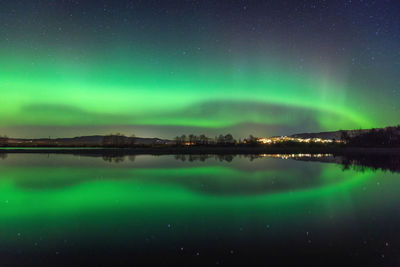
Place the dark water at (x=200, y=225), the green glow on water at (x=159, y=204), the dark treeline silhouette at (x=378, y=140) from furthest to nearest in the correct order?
the dark treeline silhouette at (x=378, y=140) < the green glow on water at (x=159, y=204) < the dark water at (x=200, y=225)

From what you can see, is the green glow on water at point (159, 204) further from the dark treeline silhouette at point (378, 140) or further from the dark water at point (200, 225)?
the dark treeline silhouette at point (378, 140)

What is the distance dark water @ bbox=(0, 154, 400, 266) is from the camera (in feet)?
25.2

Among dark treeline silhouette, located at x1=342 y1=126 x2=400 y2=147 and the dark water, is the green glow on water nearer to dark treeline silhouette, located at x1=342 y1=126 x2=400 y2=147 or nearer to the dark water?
the dark water

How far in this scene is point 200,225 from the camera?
10477 millimetres

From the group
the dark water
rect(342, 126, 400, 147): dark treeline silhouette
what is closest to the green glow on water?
the dark water

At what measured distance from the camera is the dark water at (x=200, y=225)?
25.2 feet

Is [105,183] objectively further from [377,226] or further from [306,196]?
[377,226]

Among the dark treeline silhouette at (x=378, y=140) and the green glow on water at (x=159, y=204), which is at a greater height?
the dark treeline silhouette at (x=378, y=140)

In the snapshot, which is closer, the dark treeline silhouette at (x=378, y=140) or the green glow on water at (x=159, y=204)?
the green glow on water at (x=159, y=204)

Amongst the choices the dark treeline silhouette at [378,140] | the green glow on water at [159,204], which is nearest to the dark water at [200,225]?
the green glow on water at [159,204]

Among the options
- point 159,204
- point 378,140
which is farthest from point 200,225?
point 378,140

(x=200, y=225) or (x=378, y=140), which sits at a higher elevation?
(x=378, y=140)

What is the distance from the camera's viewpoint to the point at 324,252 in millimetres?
7961

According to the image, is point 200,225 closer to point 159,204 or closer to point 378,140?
point 159,204
